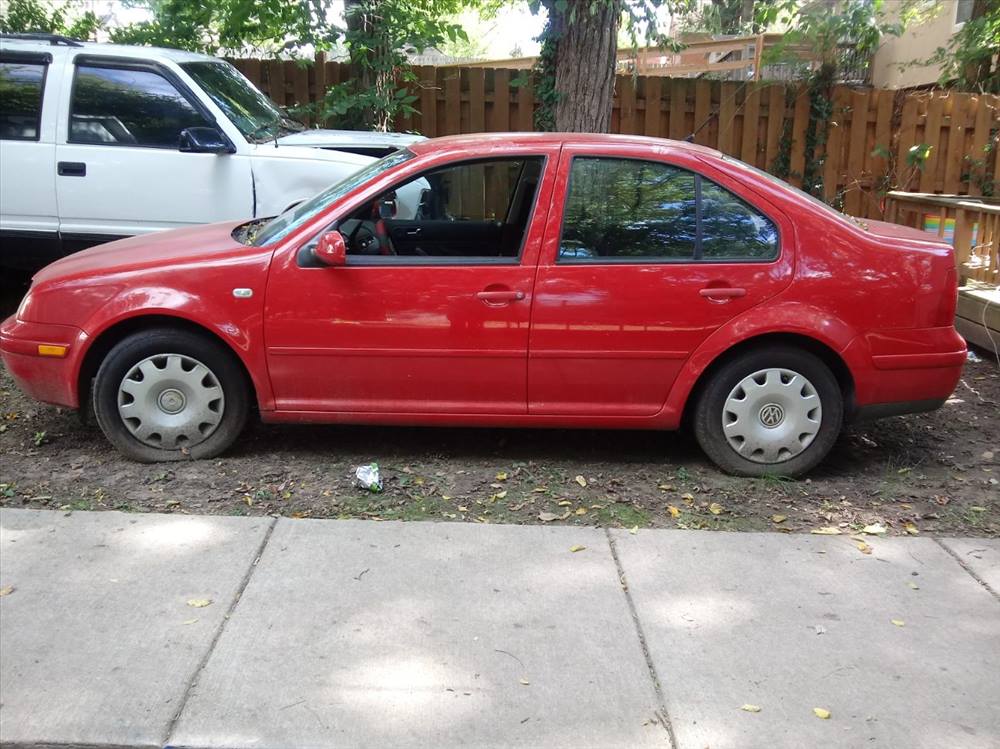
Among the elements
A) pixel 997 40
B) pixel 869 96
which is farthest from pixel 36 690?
pixel 997 40

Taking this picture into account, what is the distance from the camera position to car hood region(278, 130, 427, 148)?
7367 millimetres

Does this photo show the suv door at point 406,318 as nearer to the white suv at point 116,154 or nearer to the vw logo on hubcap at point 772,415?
the vw logo on hubcap at point 772,415

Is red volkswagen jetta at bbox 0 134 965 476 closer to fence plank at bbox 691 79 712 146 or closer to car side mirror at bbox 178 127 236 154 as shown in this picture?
car side mirror at bbox 178 127 236 154

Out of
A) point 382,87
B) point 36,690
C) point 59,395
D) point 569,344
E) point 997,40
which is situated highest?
point 997,40

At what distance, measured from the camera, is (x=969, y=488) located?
16.5 feet

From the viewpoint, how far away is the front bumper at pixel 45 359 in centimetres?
481

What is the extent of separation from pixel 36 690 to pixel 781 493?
3.43 metres

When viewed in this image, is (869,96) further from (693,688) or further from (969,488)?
(693,688)

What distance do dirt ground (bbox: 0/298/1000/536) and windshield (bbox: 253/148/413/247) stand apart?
1189 millimetres

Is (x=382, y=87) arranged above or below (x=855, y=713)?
above

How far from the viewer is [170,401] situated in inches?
193

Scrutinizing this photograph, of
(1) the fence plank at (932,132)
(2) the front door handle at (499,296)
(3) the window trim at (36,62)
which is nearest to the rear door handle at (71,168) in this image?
(3) the window trim at (36,62)

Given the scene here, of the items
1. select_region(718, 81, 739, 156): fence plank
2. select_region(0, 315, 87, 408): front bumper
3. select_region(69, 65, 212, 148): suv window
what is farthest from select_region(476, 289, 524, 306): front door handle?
select_region(718, 81, 739, 156): fence plank

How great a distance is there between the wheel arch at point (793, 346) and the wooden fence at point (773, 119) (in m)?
6.08
